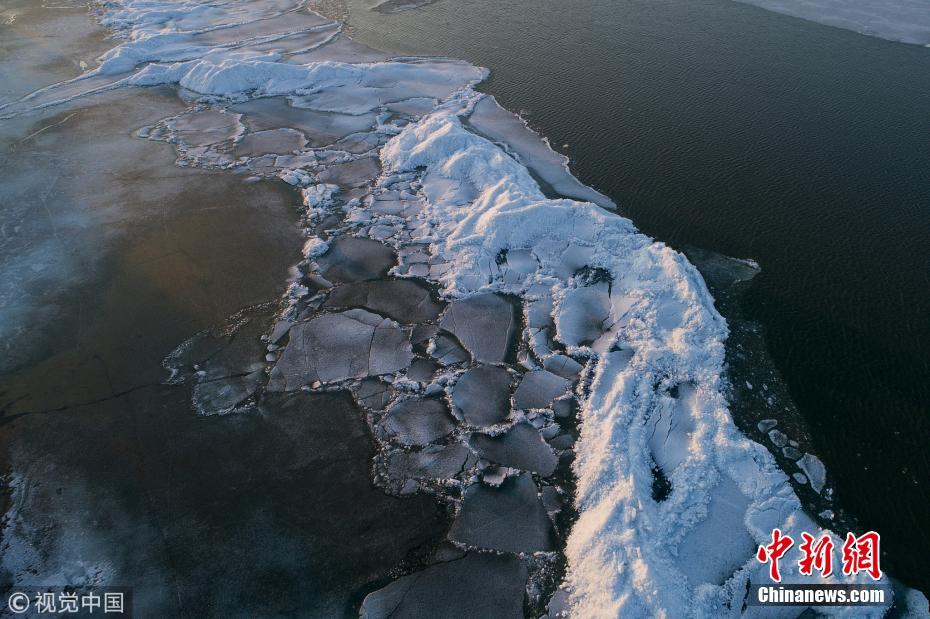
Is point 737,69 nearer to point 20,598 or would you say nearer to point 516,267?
point 516,267

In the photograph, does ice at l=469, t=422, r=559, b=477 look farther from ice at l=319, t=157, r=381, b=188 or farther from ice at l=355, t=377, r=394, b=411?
ice at l=319, t=157, r=381, b=188

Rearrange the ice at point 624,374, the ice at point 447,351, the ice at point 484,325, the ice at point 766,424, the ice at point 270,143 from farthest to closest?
the ice at point 270,143 < the ice at point 484,325 < the ice at point 447,351 < the ice at point 766,424 < the ice at point 624,374

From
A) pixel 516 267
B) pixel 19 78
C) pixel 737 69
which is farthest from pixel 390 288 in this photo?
pixel 19 78

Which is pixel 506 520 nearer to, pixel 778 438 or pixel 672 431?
pixel 672 431

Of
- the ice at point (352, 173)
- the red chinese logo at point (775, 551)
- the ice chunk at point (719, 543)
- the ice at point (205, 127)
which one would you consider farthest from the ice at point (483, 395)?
Result: the ice at point (205, 127)

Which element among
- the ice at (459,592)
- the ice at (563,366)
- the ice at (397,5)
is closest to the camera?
the ice at (459,592)

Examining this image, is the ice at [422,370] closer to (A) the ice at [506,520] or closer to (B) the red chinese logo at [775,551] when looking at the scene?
(A) the ice at [506,520]

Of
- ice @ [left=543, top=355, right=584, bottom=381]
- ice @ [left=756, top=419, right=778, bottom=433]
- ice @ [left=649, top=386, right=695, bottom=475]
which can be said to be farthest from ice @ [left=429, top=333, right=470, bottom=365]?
ice @ [left=756, top=419, right=778, bottom=433]
